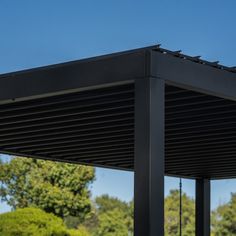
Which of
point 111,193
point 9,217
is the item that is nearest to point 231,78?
point 9,217

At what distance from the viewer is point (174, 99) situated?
9555 mm

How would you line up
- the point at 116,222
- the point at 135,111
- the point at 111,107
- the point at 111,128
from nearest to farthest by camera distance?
the point at 135,111 → the point at 111,107 → the point at 111,128 → the point at 116,222

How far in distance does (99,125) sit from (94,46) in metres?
Answer: 48.5

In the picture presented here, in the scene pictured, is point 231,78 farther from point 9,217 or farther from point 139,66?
point 9,217

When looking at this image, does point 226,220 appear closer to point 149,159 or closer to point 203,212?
point 203,212

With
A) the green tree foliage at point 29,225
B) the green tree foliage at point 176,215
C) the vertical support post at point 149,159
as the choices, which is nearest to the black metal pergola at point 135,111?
the vertical support post at point 149,159

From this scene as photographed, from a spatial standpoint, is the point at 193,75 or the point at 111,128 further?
the point at 111,128

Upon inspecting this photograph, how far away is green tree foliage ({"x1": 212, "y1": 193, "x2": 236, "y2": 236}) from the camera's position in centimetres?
4759

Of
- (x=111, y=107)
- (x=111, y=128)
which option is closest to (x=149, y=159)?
(x=111, y=107)

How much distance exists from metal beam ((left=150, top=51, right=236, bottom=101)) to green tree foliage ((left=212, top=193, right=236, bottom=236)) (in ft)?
128

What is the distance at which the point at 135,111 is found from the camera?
8.28 m

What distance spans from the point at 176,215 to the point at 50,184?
13.9 meters

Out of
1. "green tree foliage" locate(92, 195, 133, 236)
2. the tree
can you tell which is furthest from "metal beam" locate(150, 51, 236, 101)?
"green tree foliage" locate(92, 195, 133, 236)

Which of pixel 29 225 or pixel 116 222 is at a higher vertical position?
pixel 116 222
